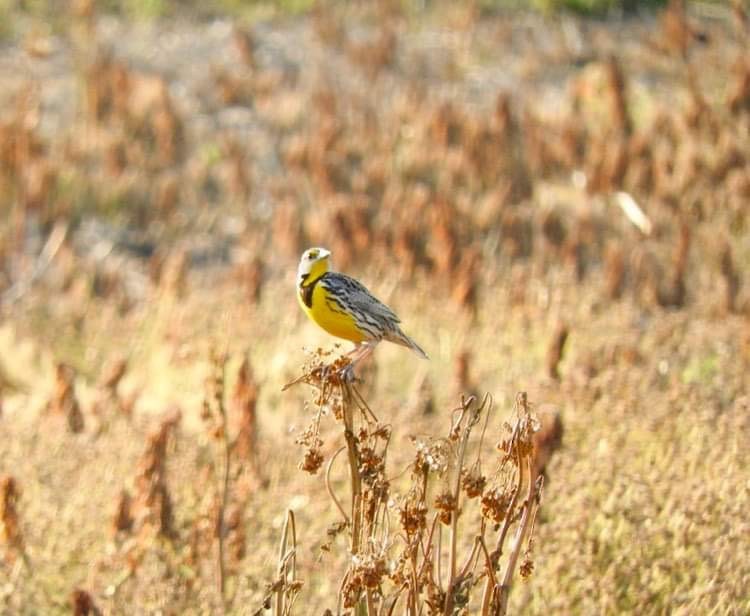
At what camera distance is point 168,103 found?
12453 mm

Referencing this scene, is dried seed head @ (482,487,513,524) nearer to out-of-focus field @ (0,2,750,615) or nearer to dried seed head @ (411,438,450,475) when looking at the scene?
dried seed head @ (411,438,450,475)

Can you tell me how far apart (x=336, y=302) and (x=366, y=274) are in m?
4.89

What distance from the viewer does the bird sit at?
488cm

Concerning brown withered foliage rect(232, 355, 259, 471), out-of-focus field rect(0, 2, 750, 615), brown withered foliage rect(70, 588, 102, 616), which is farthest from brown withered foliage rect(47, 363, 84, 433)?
brown withered foliage rect(70, 588, 102, 616)

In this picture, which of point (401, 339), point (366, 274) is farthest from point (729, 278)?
point (401, 339)

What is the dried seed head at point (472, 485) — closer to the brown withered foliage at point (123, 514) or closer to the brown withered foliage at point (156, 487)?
the brown withered foliage at point (156, 487)

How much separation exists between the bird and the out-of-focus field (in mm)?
863

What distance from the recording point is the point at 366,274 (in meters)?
9.75

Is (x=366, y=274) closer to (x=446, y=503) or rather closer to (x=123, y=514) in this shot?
(x=123, y=514)

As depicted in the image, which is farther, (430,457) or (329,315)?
(329,315)

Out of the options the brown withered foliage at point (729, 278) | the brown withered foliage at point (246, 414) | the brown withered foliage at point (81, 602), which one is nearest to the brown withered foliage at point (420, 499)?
the brown withered foliage at point (81, 602)

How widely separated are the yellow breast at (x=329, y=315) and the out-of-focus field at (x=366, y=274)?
85 centimetres

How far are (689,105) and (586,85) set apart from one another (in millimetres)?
1238

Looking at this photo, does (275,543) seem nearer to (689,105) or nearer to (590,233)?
(590,233)
